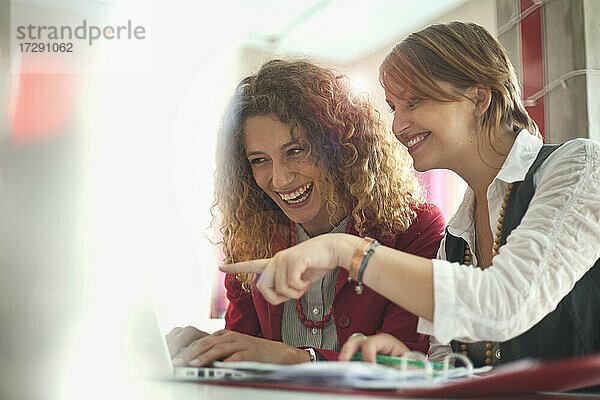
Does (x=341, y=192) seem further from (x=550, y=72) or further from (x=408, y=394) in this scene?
(x=550, y=72)

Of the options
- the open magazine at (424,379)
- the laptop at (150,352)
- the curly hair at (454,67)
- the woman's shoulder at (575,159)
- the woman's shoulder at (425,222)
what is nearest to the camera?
the open magazine at (424,379)

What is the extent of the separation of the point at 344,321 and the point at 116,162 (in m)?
0.34

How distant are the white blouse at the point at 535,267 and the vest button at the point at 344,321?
0.20 meters

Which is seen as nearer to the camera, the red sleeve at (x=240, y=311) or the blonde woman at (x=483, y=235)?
the blonde woman at (x=483, y=235)

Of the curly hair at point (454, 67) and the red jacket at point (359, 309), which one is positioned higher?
the curly hair at point (454, 67)

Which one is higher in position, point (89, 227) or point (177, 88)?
point (177, 88)

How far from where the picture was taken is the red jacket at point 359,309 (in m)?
0.70

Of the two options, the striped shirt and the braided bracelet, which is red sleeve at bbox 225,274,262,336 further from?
the braided bracelet

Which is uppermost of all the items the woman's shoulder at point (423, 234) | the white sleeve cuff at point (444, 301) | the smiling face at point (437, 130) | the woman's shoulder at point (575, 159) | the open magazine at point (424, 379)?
the smiling face at point (437, 130)

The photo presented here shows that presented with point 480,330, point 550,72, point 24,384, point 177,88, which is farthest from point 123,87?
point 550,72

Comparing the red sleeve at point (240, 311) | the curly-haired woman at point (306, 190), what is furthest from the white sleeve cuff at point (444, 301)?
the red sleeve at point (240, 311)

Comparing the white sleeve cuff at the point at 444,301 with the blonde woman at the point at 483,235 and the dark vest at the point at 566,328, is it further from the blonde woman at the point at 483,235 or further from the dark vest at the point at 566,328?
the dark vest at the point at 566,328

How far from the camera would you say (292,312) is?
2.56 ft

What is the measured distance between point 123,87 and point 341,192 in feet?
1.15
